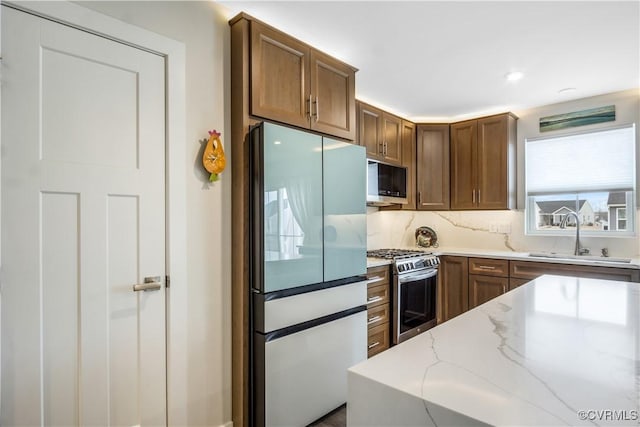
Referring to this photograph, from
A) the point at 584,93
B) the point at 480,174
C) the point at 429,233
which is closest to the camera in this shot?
the point at 584,93

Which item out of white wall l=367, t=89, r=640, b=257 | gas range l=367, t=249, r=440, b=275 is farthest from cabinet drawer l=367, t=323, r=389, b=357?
white wall l=367, t=89, r=640, b=257

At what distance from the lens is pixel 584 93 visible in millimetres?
3275

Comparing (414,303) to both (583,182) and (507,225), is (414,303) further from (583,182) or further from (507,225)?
(583,182)

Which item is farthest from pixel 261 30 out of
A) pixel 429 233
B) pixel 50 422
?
pixel 429 233

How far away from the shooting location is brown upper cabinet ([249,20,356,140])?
199cm

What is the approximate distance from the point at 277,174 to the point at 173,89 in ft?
2.30

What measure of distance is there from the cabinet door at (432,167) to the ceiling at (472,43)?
710 mm

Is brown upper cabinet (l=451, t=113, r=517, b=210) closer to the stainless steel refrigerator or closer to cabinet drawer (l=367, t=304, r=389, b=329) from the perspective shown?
cabinet drawer (l=367, t=304, r=389, b=329)

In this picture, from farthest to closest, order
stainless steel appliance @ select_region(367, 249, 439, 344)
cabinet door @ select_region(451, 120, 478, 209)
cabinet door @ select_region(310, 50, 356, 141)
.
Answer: cabinet door @ select_region(451, 120, 478, 209) → stainless steel appliance @ select_region(367, 249, 439, 344) → cabinet door @ select_region(310, 50, 356, 141)

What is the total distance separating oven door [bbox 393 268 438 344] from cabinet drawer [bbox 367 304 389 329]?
0.35 ft

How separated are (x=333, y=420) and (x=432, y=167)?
2.96 m

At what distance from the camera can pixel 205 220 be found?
6.21 feet

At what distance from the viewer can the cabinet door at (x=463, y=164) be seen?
3.85 metres

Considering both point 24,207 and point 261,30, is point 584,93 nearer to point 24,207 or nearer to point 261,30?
point 261,30
